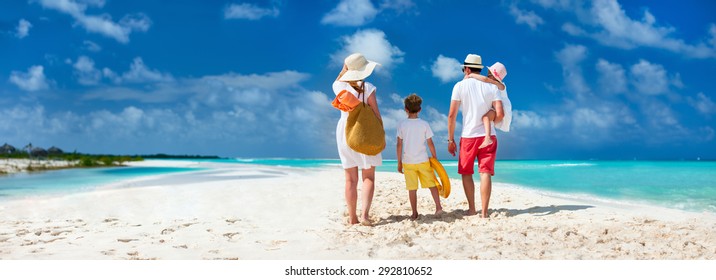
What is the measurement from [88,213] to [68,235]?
4.80 ft

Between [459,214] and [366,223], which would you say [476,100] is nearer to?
[459,214]

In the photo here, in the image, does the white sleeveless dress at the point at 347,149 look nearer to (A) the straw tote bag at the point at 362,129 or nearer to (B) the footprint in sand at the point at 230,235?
(A) the straw tote bag at the point at 362,129

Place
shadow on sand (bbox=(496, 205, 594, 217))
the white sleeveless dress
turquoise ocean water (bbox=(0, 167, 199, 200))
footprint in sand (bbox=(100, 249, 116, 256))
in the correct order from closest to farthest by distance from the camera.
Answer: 1. footprint in sand (bbox=(100, 249, 116, 256))
2. the white sleeveless dress
3. shadow on sand (bbox=(496, 205, 594, 217))
4. turquoise ocean water (bbox=(0, 167, 199, 200))

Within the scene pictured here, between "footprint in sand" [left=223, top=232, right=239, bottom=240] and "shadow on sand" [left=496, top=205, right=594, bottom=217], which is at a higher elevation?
"shadow on sand" [left=496, top=205, right=594, bottom=217]

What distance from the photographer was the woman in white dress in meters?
4.58

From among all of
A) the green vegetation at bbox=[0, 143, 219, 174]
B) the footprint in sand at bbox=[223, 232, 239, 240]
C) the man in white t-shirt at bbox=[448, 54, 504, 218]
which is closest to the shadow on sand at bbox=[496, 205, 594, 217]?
the man in white t-shirt at bbox=[448, 54, 504, 218]

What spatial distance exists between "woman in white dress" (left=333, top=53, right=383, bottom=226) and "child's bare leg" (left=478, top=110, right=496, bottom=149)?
101 centimetres

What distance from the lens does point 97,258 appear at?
3832 millimetres

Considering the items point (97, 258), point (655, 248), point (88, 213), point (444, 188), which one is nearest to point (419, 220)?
point (444, 188)


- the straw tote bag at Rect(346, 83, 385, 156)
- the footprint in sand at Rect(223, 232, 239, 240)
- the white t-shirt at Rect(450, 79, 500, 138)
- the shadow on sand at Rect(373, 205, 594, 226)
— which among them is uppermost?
the white t-shirt at Rect(450, 79, 500, 138)

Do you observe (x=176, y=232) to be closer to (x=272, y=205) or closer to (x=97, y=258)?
(x=97, y=258)

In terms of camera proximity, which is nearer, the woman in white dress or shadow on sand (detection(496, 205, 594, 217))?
the woman in white dress

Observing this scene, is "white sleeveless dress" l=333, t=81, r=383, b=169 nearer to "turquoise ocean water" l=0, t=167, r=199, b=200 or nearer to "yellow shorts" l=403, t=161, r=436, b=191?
"yellow shorts" l=403, t=161, r=436, b=191

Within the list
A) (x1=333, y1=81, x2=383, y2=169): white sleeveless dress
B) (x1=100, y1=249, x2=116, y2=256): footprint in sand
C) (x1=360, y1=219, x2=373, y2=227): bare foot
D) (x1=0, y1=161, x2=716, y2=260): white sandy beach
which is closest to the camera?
(x1=0, y1=161, x2=716, y2=260): white sandy beach
